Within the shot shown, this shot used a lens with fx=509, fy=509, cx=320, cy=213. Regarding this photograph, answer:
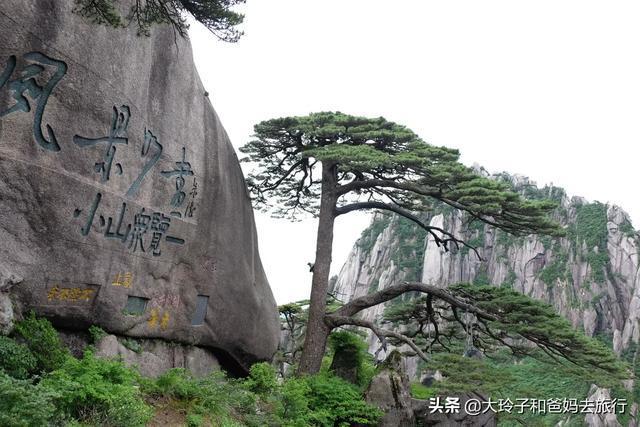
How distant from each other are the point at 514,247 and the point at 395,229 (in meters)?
12.4

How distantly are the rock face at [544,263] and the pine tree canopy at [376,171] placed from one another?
85.3ft

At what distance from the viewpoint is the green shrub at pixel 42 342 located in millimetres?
5883

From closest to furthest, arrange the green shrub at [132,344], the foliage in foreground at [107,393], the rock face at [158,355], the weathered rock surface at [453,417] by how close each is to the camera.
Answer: the foliage in foreground at [107,393]
the rock face at [158,355]
the green shrub at [132,344]
the weathered rock surface at [453,417]

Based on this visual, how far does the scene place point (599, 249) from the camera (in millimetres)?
42875

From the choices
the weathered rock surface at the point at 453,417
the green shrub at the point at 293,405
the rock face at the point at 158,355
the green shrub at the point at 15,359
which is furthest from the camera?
the weathered rock surface at the point at 453,417

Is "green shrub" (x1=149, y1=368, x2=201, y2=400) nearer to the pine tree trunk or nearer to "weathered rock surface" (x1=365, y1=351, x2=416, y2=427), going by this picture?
the pine tree trunk

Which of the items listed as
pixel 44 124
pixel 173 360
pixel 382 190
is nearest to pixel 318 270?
pixel 382 190

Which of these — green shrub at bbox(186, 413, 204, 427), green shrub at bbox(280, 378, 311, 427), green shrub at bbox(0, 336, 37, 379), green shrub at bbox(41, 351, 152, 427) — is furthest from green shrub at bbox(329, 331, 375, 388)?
green shrub at bbox(0, 336, 37, 379)

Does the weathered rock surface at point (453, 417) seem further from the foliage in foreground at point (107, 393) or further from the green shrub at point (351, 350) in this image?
the foliage in foreground at point (107, 393)

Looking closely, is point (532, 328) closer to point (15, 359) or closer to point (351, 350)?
point (351, 350)

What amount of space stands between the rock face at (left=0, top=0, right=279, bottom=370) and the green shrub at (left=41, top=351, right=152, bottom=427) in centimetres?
132

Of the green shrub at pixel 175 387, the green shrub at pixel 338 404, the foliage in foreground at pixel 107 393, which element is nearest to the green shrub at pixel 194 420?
the foliage in foreground at pixel 107 393

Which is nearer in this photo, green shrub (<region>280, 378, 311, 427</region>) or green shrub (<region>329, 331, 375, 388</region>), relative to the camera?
green shrub (<region>280, 378, 311, 427</region>)

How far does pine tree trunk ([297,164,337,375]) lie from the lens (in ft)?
38.5
